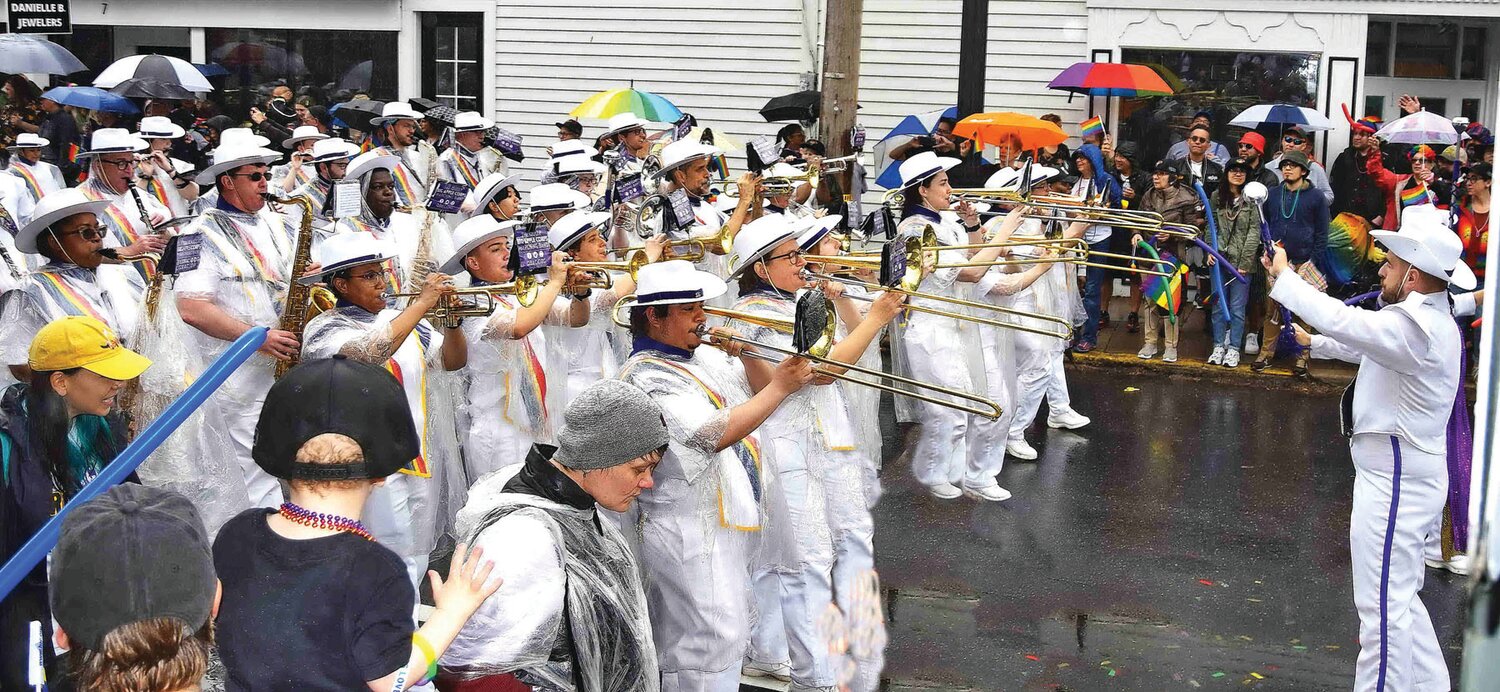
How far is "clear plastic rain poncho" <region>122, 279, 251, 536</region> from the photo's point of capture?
5.84 metres

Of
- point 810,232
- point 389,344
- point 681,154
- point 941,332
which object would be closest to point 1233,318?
point 941,332

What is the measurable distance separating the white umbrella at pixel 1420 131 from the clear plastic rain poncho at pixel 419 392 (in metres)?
10.3

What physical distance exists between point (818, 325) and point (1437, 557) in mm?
4583

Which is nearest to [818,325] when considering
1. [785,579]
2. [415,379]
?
[785,579]

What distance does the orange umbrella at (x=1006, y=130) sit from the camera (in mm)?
12977

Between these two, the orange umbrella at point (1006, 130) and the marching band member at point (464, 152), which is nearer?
the marching band member at point (464, 152)

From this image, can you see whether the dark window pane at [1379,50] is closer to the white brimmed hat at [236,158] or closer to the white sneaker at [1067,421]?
the white sneaker at [1067,421]

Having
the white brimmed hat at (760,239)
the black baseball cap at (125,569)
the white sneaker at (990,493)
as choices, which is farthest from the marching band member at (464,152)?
the black baseball cap at (125,569)

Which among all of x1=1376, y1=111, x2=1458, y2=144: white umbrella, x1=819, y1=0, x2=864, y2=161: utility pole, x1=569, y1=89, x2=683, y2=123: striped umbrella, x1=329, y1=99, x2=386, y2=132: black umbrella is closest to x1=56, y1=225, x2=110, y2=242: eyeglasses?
x1=819, y1=0, x2=864, y2=161: utility pole

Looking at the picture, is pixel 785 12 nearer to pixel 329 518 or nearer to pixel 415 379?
pixel 415 379

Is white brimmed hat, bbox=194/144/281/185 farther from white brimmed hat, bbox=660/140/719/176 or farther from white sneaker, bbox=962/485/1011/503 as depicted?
white sneaker, bbox=962/485/1011/503

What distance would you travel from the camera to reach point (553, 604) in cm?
328

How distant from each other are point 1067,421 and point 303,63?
13.8m

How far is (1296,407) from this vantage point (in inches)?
461
